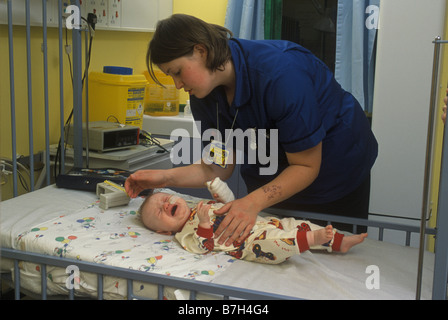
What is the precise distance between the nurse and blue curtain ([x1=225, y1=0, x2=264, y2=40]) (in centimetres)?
174

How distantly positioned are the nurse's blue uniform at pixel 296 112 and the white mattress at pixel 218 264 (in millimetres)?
314

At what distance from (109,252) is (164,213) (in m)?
0.33

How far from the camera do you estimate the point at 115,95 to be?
3.00m

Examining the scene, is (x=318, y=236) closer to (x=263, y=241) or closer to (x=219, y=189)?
(x=263, y=241)

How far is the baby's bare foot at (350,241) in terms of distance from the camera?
1.79 meters

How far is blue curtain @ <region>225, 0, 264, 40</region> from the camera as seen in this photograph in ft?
11.7

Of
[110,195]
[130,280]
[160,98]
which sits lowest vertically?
[130,280]

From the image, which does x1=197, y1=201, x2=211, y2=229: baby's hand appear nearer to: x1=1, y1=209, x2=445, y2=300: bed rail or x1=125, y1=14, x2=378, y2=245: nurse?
x1=125, y1=14, x2=378, y2=245: nurse

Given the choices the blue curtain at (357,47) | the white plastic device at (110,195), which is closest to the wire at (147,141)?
the white plastic device at (110,195)

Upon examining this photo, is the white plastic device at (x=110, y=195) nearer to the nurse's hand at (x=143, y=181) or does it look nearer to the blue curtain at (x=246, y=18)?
the nurse's hand at (x=143, y=181)

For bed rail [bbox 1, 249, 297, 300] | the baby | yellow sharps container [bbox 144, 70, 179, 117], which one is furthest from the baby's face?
yellow sharps container [bbox 144, 70, 179, 117]

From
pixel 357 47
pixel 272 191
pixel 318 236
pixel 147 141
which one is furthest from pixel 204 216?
pixel 357 47

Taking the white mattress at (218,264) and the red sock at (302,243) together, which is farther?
the red sock at (302,243)

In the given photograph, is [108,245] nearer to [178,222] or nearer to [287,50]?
[178,222]
